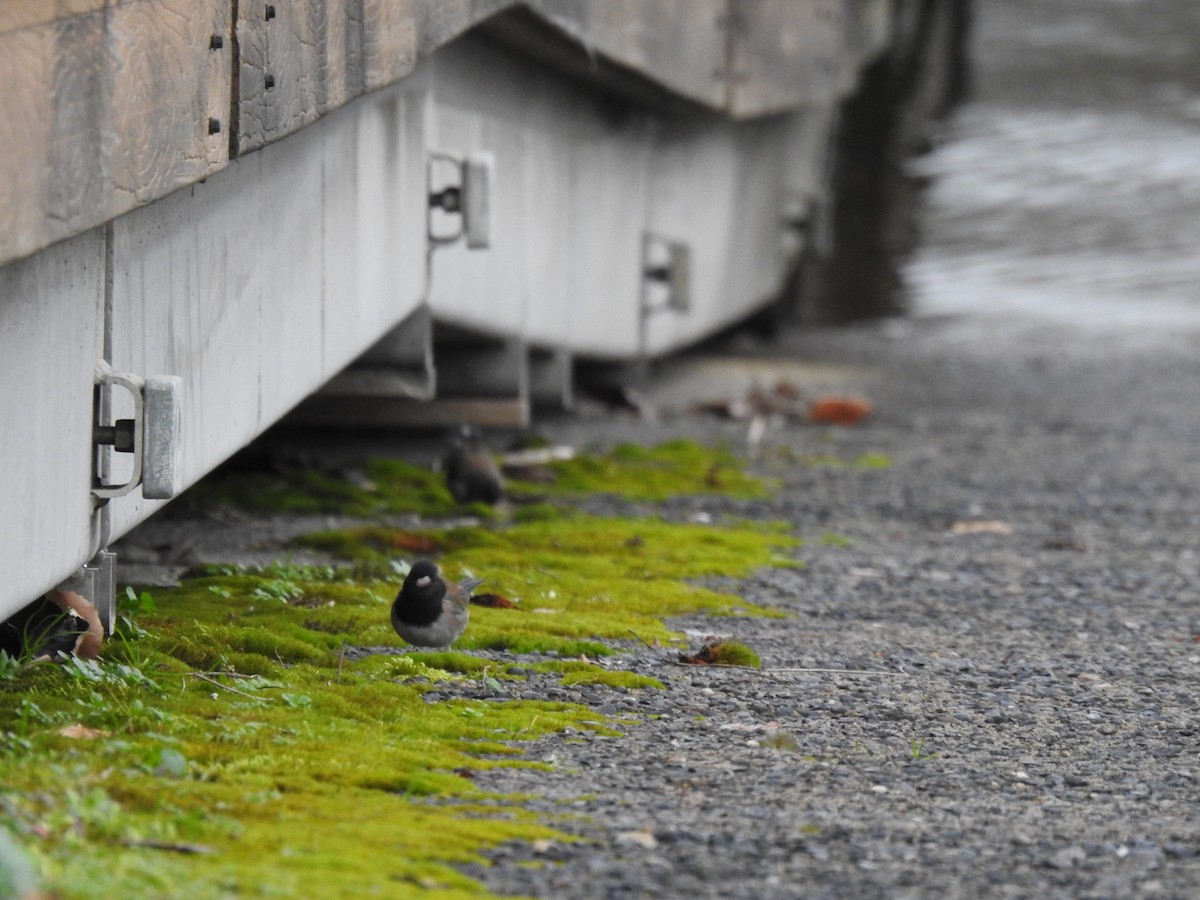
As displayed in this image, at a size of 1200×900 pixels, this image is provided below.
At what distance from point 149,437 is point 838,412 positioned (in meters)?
10.6

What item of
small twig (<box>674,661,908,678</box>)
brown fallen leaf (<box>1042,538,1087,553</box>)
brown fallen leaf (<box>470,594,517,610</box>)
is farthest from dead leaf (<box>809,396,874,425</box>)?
small twig (<box>674,661,908,678</box>)

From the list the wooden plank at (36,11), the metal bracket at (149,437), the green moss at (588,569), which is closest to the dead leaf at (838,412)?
the green moss at (588,569)

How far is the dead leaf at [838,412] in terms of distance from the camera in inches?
622

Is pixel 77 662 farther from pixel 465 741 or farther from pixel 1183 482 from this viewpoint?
pixel 1183 482

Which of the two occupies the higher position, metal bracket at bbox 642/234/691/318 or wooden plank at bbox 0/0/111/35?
wooden plank at bbox 0/0/111/35

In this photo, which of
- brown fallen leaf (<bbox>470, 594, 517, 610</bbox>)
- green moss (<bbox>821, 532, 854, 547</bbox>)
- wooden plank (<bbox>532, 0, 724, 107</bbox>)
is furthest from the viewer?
wooden plank (<bbox>532, 0, 724, 107</bbox>)

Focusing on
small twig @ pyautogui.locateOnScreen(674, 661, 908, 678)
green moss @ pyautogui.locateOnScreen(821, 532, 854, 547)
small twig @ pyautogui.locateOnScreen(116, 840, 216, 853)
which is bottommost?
green moss @ pyautogui.locateOnScreen(821, 532, 854, 547)

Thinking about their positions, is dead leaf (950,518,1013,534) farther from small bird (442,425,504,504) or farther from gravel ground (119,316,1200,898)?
small bird (442,425,504,504)

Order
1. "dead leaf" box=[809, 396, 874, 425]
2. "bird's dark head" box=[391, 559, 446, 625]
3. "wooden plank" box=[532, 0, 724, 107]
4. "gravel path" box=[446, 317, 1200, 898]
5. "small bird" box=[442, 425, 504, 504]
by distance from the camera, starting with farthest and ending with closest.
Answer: "dead leaf" box=[809, 396, 874, 425] → "wooden plank" box=[532, 0, 724, 107] → "small bird" box=[442, 425, 504, 504] → "bird's dark head" box=[391, 559, 446, 625] → "gravel path" box=[446, 317, 1200, 898]

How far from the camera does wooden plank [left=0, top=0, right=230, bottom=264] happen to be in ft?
15.1

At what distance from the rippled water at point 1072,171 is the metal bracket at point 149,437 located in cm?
1930

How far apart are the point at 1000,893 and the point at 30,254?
3006mm

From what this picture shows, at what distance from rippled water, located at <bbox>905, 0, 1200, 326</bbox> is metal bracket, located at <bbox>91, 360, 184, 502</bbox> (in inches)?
760

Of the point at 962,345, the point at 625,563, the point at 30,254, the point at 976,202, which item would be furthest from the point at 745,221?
the point at 30,254
